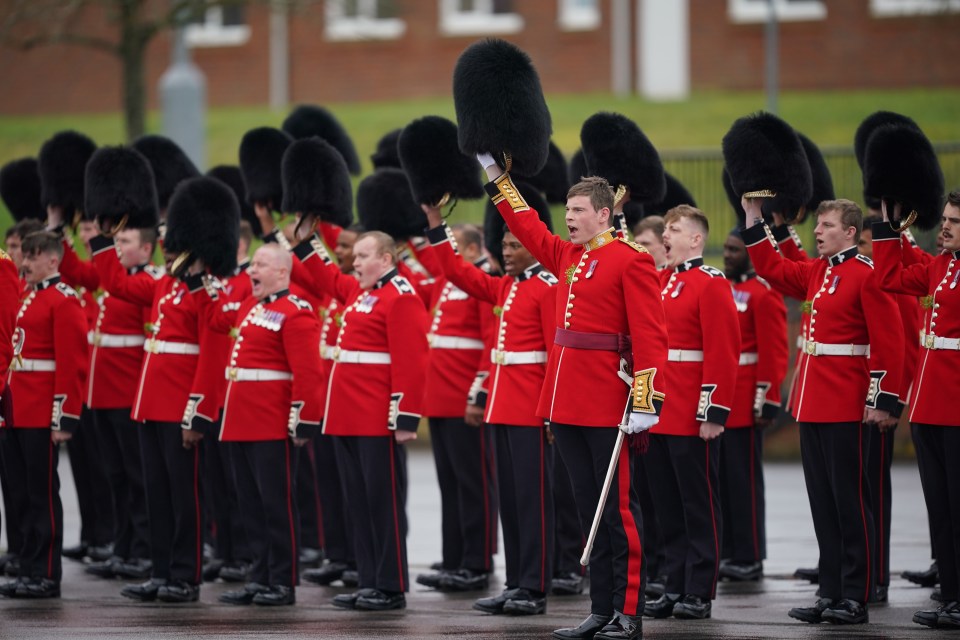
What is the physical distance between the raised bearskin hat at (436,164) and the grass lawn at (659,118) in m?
11.9

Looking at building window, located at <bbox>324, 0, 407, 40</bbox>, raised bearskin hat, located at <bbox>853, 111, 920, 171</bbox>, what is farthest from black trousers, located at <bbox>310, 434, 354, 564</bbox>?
building window, located at <bbox>324, 0, 407, 40</bbox>

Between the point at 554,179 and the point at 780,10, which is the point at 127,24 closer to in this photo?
the point at 554,179

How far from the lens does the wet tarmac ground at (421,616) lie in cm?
650

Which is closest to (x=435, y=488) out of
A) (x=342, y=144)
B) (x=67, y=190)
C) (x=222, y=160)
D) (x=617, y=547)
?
(x=342, y=144)

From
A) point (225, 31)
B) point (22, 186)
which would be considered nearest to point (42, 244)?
point (22, 186)

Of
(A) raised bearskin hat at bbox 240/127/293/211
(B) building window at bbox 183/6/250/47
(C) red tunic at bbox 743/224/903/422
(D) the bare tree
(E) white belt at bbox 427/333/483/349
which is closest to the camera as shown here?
(C) red tunic at bbox 743/224/903/422

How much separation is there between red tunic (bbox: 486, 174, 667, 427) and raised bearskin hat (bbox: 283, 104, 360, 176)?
3.32 metres

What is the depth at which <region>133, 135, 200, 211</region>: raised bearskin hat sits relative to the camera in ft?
30.6

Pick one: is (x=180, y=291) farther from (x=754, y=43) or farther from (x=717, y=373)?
(x=754, y=43)

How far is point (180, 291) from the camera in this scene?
7.89 m

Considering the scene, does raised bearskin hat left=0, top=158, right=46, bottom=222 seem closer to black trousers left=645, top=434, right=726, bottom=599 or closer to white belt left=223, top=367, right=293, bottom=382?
white belt left=223, top=367, right=293, bottom=382

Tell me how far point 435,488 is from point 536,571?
4999 millimetres

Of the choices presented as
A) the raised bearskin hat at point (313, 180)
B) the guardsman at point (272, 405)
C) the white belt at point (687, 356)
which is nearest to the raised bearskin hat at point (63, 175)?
the raised bearskin hat at point (313, 180)

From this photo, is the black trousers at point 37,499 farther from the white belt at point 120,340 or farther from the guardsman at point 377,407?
the guardsman at point 377,407
